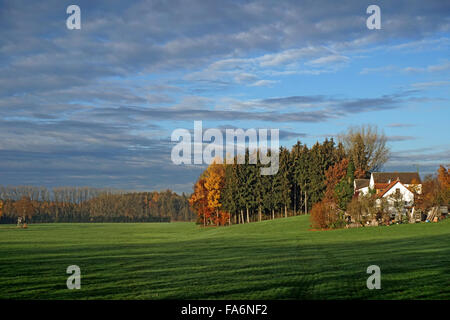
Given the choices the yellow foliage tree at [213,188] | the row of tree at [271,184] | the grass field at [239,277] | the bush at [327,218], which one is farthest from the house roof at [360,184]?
the grass field at [239,277]

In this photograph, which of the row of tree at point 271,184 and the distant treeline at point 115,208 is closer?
the row of tree at point 271,184

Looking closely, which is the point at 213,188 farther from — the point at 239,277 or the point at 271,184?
the point at 239,277

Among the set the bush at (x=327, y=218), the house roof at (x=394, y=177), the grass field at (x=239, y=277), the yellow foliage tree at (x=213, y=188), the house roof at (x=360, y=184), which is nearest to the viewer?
the grass field at (x=239, y=277)

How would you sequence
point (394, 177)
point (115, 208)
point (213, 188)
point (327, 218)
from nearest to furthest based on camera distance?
point (327, 218)
point (394, 177)
point (213, 188)
point (115, 208)

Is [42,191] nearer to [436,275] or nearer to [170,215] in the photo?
[170,215]

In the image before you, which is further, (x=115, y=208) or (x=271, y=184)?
(x=115, y=208)

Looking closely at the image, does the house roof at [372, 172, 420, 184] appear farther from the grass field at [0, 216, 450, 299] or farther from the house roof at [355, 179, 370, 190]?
the grass field at [0, 216, 450, 299]

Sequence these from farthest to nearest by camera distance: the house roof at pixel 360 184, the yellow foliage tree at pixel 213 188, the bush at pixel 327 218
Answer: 1. the yellow foliage tree at pixel 213 188
2. the house roof at pixel 360 184
3. the bush at pixel 327 218

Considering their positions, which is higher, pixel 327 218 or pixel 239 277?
pixel 239 277

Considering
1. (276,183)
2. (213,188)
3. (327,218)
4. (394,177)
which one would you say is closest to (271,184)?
(276,183)

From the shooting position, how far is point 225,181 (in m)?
83.7

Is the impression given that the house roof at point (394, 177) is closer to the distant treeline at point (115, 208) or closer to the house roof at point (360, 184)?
the house roof at point (360, 184)

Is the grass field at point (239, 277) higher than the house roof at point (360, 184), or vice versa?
the house roof at point (360, 184)

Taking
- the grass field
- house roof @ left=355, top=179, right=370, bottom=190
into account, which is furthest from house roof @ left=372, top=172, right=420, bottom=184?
the grass field
